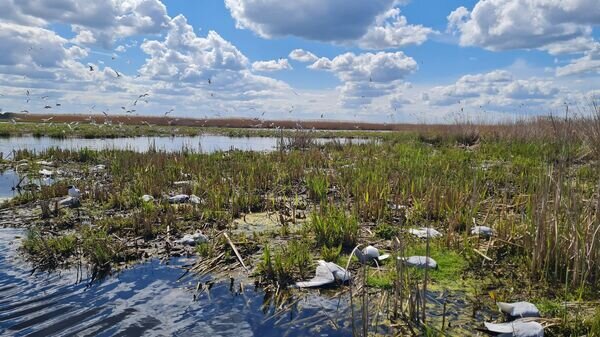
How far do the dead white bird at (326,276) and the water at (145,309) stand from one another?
15cm

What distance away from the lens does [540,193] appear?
553cm

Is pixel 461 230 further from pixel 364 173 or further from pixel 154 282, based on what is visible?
pixel 154 282

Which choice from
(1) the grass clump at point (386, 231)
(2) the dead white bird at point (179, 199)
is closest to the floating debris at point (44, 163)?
(2) the dead white bird at point (179, 199)

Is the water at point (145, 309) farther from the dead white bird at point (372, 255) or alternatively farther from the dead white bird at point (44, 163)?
the dead white bird at point (44, 163)

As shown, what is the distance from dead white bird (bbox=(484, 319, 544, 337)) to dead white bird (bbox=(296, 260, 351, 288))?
162 centimetres

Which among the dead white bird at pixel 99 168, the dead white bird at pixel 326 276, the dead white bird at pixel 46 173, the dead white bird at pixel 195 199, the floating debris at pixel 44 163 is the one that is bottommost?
the dead white bird at pixel 326 276

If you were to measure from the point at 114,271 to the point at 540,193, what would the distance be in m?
5.57

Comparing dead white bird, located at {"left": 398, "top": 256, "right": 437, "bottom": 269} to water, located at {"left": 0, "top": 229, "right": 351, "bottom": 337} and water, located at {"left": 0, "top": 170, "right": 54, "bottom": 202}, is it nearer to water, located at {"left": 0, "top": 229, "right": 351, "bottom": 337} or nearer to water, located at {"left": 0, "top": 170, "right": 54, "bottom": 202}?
water, located at {"left": 0, "top": 229, "right": 351, "bottom": 337}

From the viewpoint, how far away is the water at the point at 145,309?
427 centimetres

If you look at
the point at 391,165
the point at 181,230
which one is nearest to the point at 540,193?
the point at 181,230

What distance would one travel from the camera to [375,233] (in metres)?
6.96

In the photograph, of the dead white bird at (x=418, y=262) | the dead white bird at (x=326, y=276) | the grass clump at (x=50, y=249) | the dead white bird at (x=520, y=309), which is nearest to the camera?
the dead white bird at (x=520, y=309)

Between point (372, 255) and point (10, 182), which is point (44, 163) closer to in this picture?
point (10, 182)

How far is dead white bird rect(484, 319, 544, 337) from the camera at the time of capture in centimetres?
381
